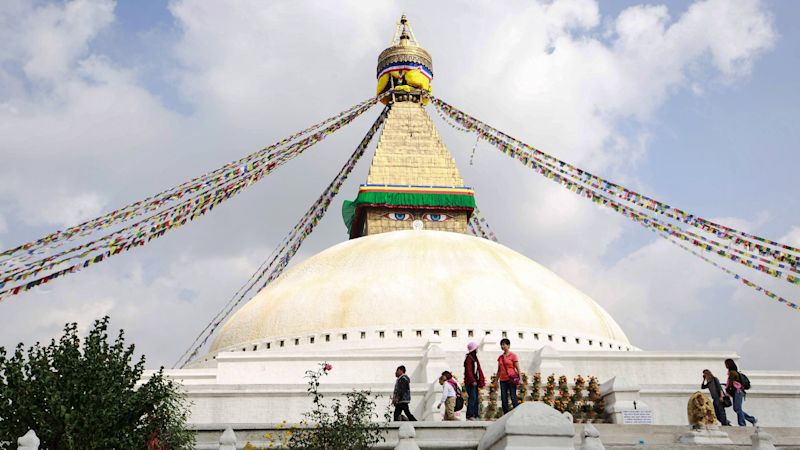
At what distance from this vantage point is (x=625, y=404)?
46.0 ft

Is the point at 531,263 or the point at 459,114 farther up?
the point at 459,114

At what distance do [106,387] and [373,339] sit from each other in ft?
35.7

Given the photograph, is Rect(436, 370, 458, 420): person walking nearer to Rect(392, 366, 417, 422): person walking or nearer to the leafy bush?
Rect(392, 366, 417, 422): person walking

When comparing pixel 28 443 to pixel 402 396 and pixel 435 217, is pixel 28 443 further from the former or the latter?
pixel 435 217

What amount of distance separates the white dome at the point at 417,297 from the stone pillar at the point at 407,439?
11.8 meters

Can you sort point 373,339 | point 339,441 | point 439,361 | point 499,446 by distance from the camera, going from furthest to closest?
point 373,339
point 439,361
point 339,441
point 499,446

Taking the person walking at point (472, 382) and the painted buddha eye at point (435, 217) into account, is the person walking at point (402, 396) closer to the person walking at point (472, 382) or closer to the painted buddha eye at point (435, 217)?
the person walking at point (472, 382)

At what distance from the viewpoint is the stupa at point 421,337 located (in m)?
15.8

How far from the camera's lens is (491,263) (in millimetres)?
22766

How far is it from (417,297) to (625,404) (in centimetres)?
766

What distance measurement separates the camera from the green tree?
29.6ft

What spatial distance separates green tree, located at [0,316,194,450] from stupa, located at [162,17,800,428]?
591 cm

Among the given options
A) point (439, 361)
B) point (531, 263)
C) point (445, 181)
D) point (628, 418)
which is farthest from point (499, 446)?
point (445, 181)

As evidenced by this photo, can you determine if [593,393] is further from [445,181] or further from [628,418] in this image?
[445,181]
